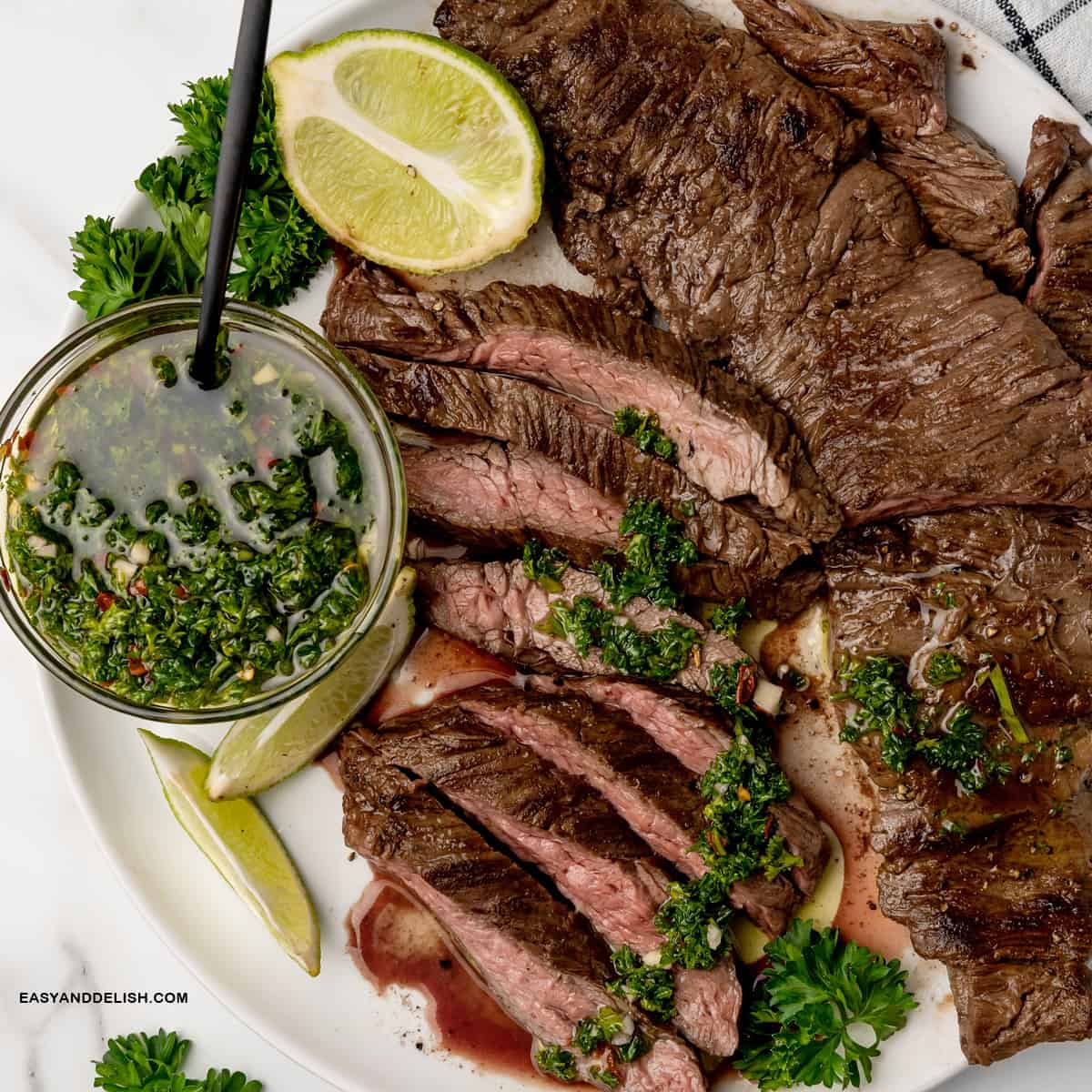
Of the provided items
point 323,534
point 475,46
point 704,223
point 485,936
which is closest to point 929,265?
point 704,223

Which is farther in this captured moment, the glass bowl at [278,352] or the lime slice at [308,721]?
the lime slice at [308,721]

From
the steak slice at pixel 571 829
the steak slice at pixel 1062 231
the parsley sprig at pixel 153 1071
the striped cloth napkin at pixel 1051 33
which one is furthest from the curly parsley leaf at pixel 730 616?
the parsley sprig at pixel 153 1071

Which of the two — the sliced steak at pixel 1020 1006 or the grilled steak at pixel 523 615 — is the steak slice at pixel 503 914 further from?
the sliced steak at pixel 1020 1006

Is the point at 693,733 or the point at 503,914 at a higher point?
the point at 693,733

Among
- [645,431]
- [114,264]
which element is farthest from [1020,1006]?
[114,264]

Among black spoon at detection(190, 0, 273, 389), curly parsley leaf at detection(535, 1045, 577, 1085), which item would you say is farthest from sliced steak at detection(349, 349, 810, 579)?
curly parsley leaf at detection(535, 1045, 577, 1085)

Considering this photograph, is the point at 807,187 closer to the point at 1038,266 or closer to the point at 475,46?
the point at 1038,266

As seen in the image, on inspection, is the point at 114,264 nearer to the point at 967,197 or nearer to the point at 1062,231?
the point at 967,197
